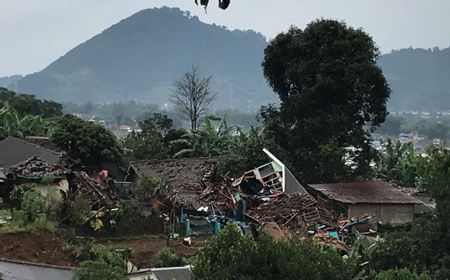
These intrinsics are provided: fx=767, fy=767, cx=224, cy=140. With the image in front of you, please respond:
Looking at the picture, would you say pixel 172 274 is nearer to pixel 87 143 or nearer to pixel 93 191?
pixel 93 191

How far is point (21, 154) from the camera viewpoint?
24078 mm

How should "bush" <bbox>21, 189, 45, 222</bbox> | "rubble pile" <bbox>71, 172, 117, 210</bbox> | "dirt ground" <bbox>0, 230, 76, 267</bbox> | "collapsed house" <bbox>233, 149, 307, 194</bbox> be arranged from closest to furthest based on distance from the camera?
"dirt ground" <bbox>0, 230, 76, 267</bbox>, "bush" <bbox>21, 189, 45, 222</bbox>, "rubble pile" <bbox>71, 172, 117, 210</bbox>, "collapsed house" <bbox>233, 149, 307, 194</bbox>

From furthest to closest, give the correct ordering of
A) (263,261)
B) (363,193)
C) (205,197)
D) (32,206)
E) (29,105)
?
(29,105) < (363,193) < (205,197) < (32,206) < (263,261)

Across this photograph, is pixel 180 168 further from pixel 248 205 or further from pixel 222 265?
pixel 222 265

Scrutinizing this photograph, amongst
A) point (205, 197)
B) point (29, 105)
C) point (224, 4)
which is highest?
point (29, 105)

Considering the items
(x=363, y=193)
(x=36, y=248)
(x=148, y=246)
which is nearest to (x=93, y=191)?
(x=148, y=246)

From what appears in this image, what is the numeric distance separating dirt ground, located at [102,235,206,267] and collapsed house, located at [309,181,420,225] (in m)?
4.92

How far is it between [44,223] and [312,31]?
13761 millimetres

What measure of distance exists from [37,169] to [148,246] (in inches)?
180

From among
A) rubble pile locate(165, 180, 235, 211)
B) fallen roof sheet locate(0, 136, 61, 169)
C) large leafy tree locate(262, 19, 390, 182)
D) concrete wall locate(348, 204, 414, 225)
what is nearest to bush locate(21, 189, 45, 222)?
A: rubble pile locate(165, 180, 235, 211)

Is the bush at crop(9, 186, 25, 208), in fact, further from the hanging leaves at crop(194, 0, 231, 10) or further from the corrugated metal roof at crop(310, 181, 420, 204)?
the hanging leaves at crop(194, 0, 231, 10)

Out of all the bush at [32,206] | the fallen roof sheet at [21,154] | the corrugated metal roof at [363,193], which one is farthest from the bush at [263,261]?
the fallen roof sheet at [21,154]

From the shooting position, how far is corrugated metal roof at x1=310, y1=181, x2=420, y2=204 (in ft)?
75.3

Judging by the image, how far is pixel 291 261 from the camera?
1095cm
